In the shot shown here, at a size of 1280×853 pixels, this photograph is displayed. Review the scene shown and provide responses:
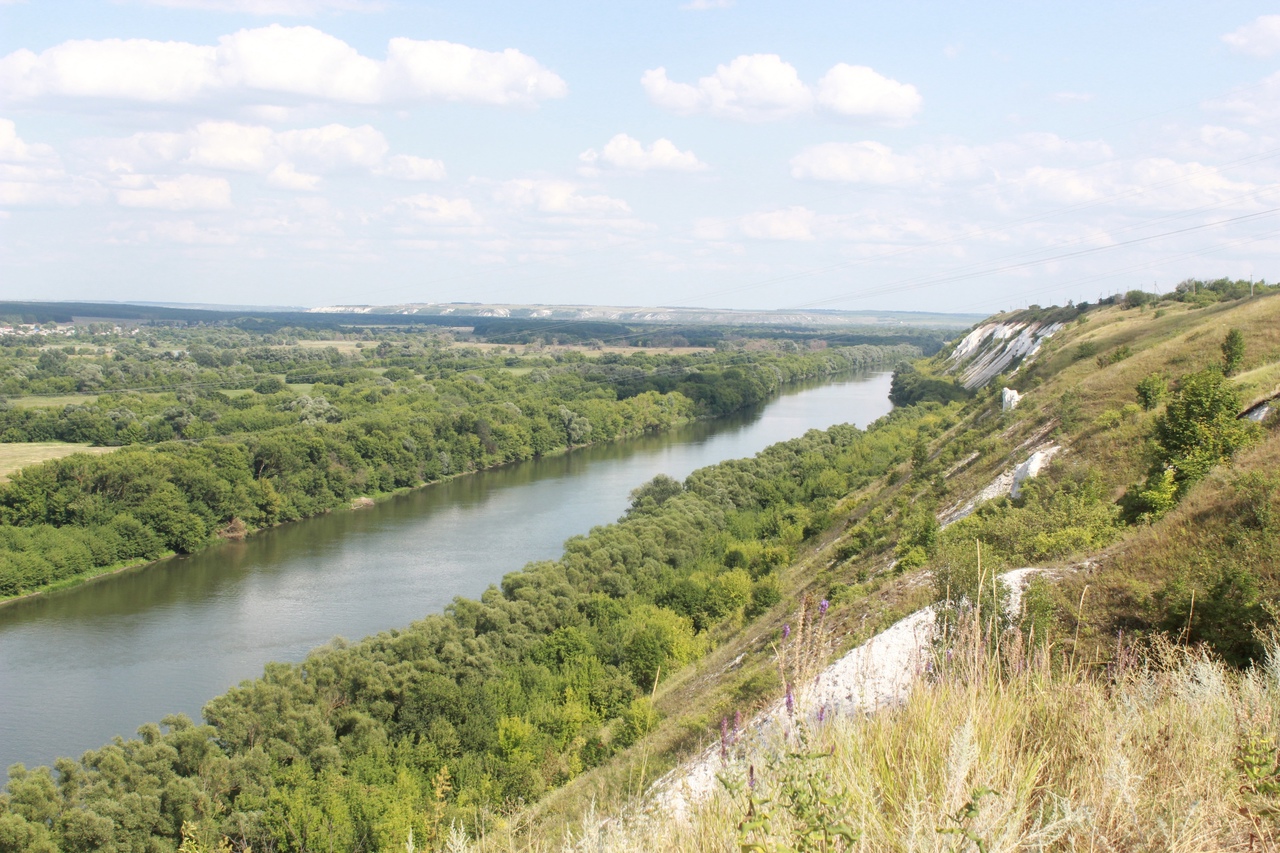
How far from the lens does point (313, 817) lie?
9.86 metres

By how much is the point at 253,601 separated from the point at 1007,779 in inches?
845

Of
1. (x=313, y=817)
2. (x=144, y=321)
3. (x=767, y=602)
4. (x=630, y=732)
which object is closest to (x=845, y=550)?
(x=767, y=602)

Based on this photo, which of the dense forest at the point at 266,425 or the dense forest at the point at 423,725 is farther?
the dense forest at the point at 266,425

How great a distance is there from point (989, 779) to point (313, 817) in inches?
375

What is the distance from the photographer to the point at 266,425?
39469 mm

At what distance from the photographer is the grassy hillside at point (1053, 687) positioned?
7.48ft

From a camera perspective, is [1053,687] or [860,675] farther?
[860,675]

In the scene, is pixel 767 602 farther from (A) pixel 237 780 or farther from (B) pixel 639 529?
(A) pixel 237 780

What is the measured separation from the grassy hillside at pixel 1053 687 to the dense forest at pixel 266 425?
66.4 feet

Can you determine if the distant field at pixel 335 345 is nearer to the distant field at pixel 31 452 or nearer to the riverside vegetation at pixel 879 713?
the distant field at pixel 31 452

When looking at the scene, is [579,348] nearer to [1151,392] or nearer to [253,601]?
[253,601]

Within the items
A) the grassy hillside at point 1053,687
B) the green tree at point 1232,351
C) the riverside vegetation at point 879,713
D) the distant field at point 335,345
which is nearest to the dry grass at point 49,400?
the riverside vegetation at point 879,713

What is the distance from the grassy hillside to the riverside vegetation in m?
0.02

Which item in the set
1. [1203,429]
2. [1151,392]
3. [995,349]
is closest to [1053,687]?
[1203,429]
